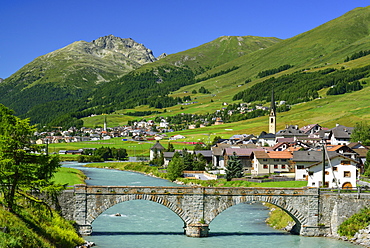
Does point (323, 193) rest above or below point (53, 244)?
above

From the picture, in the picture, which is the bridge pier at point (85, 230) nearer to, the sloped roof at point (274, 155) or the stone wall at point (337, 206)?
the stone wall at point (337, 206)

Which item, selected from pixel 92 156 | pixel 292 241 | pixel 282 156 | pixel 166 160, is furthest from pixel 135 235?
pixel 92 156

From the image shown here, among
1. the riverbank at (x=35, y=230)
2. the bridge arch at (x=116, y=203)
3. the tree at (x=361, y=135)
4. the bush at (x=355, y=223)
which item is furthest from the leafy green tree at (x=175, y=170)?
the riverbank at (x=35, y=230)

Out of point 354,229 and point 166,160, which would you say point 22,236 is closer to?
point 354,229

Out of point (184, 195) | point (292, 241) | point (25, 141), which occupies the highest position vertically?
point (25, 141)

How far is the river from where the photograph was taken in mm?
46000

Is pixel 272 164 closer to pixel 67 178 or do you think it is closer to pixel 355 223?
pixel 67 178

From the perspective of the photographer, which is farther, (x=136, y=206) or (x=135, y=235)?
(x=136, y=206)

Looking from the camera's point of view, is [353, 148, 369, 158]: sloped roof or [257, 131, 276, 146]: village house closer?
[353, 148, 369, 158]: sloped roof

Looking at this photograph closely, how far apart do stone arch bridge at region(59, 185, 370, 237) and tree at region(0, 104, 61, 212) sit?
1014 cm

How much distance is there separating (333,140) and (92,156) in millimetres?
90832

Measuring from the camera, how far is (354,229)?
4869 cm

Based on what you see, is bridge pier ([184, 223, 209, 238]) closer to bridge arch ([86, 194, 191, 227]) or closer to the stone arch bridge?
the stone arch bridge

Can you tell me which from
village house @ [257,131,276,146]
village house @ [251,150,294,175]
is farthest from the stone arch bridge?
village house @ [257,131,276,146]
